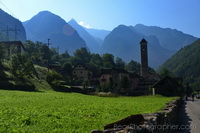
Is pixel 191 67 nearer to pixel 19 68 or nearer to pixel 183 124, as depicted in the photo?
pixel 19 68

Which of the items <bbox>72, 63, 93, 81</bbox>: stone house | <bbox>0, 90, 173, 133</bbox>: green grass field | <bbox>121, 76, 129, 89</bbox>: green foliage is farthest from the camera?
<bbox>72, 63, 93, 81</bbox>: stone house

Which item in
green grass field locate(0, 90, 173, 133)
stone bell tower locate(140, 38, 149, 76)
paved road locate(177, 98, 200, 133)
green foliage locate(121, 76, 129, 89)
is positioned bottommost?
paved road locate(177, 98, 200, 133)

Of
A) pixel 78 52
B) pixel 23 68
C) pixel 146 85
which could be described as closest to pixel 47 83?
pixel 23 68

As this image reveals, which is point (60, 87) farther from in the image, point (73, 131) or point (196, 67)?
point (196, 67)

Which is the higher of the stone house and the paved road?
the stone house

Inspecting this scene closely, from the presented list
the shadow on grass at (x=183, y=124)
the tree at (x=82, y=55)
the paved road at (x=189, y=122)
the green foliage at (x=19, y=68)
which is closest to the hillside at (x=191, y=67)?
the tree at (x=82, y=55)

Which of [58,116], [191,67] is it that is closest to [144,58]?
[191,67]

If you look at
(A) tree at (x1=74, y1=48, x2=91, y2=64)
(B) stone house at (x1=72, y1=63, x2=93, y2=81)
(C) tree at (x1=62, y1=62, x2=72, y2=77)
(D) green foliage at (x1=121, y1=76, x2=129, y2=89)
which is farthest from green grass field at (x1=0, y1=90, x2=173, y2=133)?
(A) tree at (x1=74, y1=48, x2=91, y2=64)

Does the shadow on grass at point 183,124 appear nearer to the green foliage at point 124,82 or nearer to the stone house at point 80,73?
the green foliage at point 124,82

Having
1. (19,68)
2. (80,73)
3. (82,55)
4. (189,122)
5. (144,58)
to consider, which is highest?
(82,55)

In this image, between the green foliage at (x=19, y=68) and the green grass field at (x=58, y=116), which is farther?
the green foliage at (x=19, y=68)

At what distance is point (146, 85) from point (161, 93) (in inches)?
1395

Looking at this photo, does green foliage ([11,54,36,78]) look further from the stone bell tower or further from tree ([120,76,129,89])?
the stone bell tower

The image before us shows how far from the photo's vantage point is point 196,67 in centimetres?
17675
